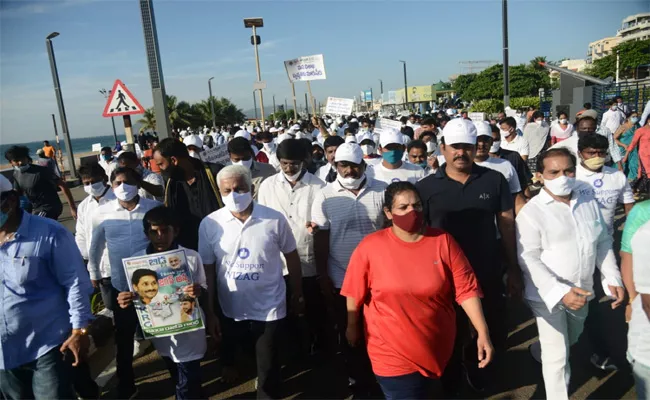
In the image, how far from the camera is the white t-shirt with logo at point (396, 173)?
4.58 metres

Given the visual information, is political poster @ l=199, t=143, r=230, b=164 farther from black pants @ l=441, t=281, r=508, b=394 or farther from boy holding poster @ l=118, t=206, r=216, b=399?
black pants @ l=441, t=281, r=508, b=394

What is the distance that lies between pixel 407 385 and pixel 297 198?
2064 millimetres

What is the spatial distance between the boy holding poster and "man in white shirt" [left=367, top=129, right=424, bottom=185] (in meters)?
2.10

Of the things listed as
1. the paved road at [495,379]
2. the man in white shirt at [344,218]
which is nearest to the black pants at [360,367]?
the man in white shirt at [344,218]

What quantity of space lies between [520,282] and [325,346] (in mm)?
2032

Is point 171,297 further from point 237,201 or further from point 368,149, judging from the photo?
point 368,149

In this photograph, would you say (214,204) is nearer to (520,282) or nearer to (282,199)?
(282,199)

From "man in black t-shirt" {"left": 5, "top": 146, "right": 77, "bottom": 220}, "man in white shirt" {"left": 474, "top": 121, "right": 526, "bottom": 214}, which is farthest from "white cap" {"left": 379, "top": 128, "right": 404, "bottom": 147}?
"man in black t-shirt" {"left": 5, "top": 146, "right": 77, "bottom": 220}

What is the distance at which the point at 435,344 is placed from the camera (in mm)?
2541

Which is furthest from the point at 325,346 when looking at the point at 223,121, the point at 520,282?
the point at 223,121

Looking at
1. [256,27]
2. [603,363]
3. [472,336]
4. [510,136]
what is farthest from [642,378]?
[256,27]

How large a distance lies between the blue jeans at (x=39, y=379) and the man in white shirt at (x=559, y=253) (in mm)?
3035

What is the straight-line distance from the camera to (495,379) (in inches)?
148

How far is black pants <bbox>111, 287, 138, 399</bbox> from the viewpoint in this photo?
3.68 meters
